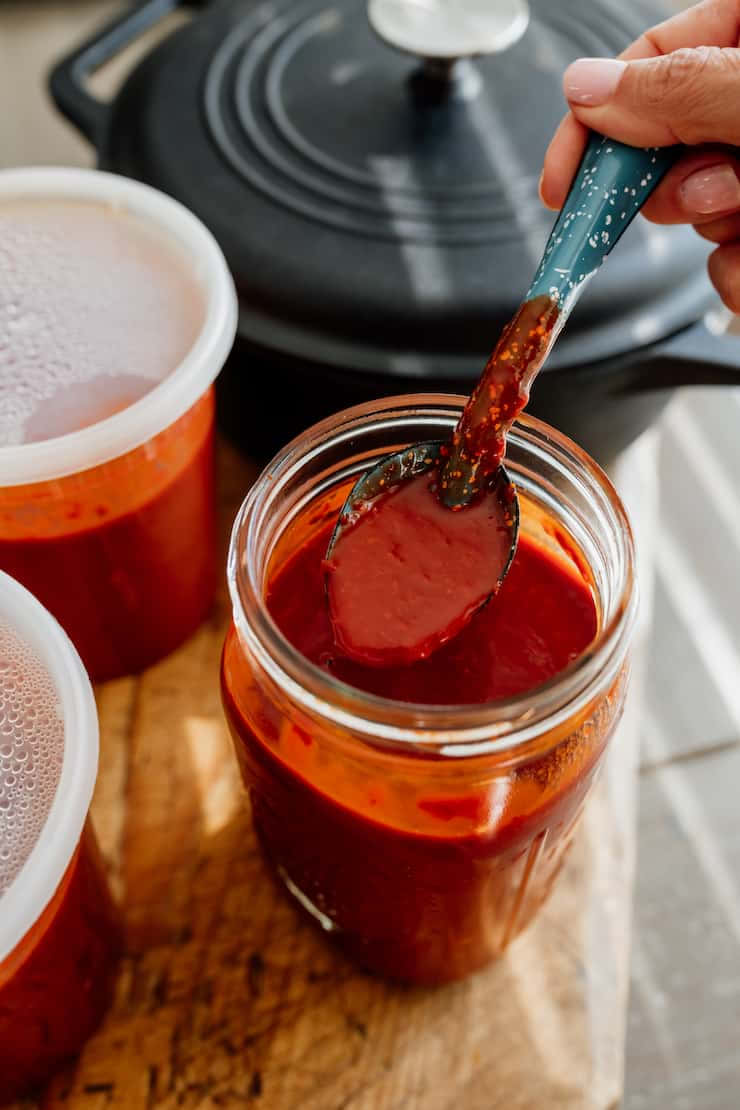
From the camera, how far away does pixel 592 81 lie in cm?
63

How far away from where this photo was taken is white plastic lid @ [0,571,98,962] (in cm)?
49

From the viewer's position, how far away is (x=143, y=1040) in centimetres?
68

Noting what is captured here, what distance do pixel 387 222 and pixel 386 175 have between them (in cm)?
4

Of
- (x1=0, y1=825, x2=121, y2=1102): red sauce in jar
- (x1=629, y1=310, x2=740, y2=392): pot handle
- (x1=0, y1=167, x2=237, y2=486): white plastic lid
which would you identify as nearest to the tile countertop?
(x1=629, y1=310, x2=740, y2=392): pot handle

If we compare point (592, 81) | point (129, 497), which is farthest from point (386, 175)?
point (129, 497)

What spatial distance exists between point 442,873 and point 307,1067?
0.61 feet

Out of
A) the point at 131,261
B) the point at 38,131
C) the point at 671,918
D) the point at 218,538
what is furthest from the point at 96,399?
the point at 38,131

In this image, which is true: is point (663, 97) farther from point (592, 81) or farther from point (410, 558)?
point (410, 558)

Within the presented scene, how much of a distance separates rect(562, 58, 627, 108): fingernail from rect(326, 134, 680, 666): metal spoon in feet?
0.08

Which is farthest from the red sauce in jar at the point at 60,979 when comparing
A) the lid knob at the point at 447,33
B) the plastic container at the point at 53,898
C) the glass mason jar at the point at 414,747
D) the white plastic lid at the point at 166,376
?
the lid knob at the point at 447,33

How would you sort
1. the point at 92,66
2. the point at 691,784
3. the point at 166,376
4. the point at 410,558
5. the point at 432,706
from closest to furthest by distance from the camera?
the point at 432,706
the point at 410,558
the point at 166,376
the point at 92,66
the point at 691,784

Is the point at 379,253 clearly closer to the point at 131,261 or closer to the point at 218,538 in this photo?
the point at 131,261

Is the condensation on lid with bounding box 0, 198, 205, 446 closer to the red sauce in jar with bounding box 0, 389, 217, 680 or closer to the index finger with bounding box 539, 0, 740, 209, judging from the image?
the red sauce in jar with bounding box 0, 389, 217, 680

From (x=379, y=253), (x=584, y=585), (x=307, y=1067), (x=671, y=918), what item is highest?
(x=379, y=253)
